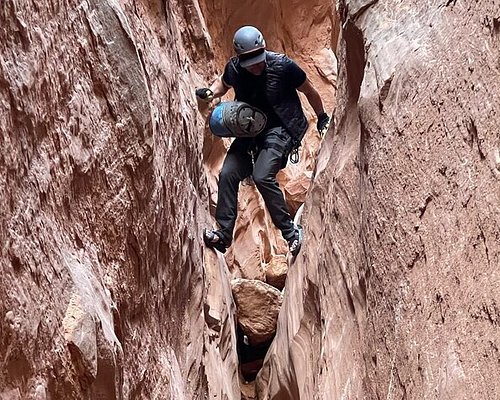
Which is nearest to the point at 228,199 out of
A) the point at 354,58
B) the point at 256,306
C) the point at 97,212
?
the point at 354,58

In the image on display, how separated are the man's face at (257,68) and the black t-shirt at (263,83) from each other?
0.04 meters

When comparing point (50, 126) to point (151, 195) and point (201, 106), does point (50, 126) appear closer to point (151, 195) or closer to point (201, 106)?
point (151, 195)

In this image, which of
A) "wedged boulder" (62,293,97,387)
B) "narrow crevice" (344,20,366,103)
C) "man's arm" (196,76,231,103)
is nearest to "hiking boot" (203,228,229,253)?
"man's arm" (196,76,231,103)

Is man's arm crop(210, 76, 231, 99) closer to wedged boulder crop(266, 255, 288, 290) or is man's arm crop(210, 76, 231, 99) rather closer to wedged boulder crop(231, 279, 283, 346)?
wedged boulder crop(231, 279, 283, 346)

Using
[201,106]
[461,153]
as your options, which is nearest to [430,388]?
[461,153]

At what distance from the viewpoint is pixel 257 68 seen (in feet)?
15.6

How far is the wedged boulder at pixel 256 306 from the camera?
19.9 feet

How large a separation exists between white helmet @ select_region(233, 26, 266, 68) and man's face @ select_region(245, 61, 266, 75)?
0.08ft

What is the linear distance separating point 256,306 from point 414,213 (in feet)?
12.0

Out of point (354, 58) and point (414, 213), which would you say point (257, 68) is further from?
point (414, 213)

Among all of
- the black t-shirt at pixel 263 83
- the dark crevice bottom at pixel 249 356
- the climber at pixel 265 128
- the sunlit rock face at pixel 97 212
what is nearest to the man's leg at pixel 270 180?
the climber at pixel 265 128

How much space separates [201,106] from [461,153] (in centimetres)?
365

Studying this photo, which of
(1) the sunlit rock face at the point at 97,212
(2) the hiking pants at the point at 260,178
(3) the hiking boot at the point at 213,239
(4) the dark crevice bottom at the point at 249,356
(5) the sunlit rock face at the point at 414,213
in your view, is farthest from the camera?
(4) the dark crevice bottom at the point at 249,356

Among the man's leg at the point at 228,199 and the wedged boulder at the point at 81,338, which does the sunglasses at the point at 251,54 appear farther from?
the wedged boulder at the point at 81,338
